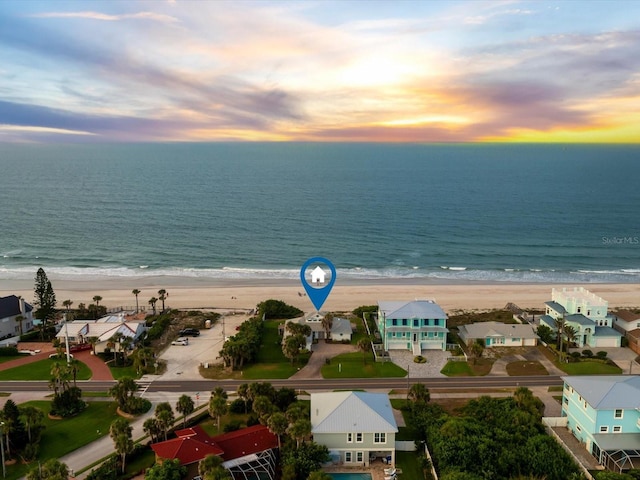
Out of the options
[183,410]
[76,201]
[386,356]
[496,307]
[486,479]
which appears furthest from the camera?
Result: [76,201]

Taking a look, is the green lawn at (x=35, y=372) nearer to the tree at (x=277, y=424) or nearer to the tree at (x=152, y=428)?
the tree at (x=152, y=428)

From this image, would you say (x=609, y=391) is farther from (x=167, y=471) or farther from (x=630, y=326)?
(x=167, y=471)

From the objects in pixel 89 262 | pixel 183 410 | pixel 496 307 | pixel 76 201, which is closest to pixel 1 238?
pixel 89 262

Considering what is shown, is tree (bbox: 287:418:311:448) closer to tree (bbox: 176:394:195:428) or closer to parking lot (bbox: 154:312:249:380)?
tree (bbox: 176:394:195:428)

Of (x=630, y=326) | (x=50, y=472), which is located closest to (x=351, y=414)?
(x=50, y=472)

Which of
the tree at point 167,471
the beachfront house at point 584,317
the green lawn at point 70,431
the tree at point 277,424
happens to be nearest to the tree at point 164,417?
the tree at point 167,471

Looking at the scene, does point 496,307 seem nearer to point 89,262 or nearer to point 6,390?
point 6,390
